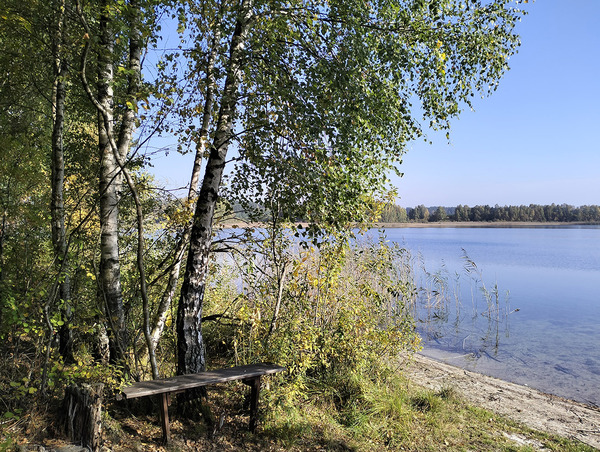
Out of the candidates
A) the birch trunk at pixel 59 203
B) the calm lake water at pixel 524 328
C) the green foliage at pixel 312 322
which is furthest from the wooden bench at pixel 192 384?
the calm lake water at pixel 524 328

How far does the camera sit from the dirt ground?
20.1 ft

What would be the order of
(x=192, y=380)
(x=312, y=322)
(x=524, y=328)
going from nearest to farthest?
(x=192, y=380) → (x=312, y=322) → (x=524, y=328)

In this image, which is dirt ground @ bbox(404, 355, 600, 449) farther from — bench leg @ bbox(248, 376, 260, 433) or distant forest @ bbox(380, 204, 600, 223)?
distant forest @ bbox(380, 204, 600, 223)

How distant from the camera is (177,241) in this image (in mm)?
5527

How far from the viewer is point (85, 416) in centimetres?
337

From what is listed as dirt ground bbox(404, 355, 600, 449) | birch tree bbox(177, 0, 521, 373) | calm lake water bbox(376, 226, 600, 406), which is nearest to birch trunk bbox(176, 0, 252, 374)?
birch tree bbox(177, 0, 521, 373)

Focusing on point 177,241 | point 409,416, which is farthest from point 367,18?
point 409,416

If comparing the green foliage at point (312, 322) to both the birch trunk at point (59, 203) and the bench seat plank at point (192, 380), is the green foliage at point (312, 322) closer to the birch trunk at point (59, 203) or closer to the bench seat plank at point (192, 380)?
the bench seat plank at point (192, 380)

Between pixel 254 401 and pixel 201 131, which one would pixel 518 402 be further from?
pixel 201 131

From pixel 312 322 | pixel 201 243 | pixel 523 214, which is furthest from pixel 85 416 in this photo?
pixel 523 214

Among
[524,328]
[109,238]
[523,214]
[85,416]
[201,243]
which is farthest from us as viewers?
[523,214]

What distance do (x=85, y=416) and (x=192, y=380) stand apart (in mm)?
942

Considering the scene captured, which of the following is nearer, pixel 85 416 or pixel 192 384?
pixel 85 416

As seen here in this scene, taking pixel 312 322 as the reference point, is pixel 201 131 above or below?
above
